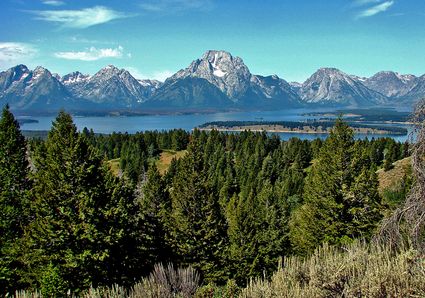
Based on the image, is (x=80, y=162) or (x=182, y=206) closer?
(x=80, y=162)

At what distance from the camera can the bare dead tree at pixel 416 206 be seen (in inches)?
384

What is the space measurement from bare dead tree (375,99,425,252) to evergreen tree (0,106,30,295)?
66.8 feet

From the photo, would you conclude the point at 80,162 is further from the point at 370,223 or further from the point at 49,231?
the point at 370,223

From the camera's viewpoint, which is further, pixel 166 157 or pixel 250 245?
pixel 166 157

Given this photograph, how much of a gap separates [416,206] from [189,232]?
864 inches

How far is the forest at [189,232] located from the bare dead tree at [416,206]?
1.5 inches

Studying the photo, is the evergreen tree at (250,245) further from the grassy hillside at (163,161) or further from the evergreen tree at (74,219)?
the grassy hillside at (163,161)

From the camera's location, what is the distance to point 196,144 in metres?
32.7

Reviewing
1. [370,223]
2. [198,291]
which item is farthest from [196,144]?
[198,291]

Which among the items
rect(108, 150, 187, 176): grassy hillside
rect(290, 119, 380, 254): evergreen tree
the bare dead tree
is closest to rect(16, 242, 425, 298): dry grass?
the bare dead tree

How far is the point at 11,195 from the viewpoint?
27.2 m

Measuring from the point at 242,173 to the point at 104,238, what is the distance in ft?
253

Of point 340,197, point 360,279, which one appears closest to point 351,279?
point 360,279

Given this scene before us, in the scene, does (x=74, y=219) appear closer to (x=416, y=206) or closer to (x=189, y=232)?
(x=189, y=232)
